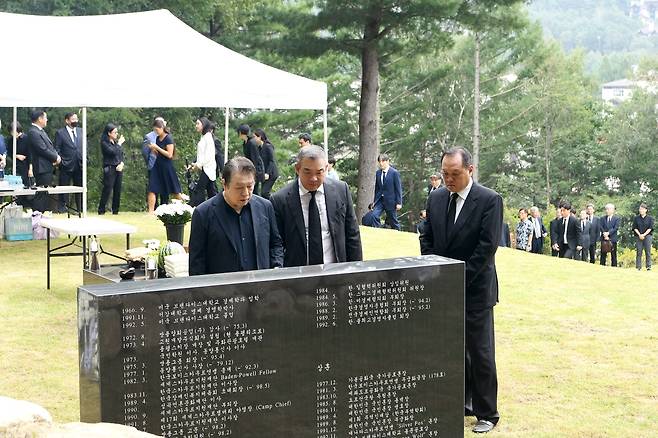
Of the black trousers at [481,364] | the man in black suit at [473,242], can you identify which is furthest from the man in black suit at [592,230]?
the man in black suit at [473,242]

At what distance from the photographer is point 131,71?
41.5 feet

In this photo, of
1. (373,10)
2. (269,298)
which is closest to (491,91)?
(373,10)

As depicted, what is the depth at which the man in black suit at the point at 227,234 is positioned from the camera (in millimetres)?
5852

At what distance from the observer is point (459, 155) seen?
627cm

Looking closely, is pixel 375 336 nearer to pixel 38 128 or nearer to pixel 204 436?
pixel 204 436

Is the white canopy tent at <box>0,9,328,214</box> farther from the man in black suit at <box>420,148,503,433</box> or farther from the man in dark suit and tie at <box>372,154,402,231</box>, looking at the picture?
the man in black suit at <box>420,148,503,433</box>

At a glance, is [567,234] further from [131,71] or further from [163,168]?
[131,71]

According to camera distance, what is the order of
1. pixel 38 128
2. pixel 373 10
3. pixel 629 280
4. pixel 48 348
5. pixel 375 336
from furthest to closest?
pixel 373 10 → pixel 38 128 → pixel 629 280 → pixel 48 348 → pixel 375 336

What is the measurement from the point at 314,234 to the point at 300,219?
13 centimetres

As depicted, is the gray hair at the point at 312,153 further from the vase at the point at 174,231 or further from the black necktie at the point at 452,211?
the vase at the point at 174,231

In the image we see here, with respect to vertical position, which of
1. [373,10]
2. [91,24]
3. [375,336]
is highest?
[373,10]

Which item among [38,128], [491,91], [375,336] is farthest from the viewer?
[491,91]

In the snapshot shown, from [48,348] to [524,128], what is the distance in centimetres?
4074

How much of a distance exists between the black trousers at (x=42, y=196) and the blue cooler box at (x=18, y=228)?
2.68 feet
